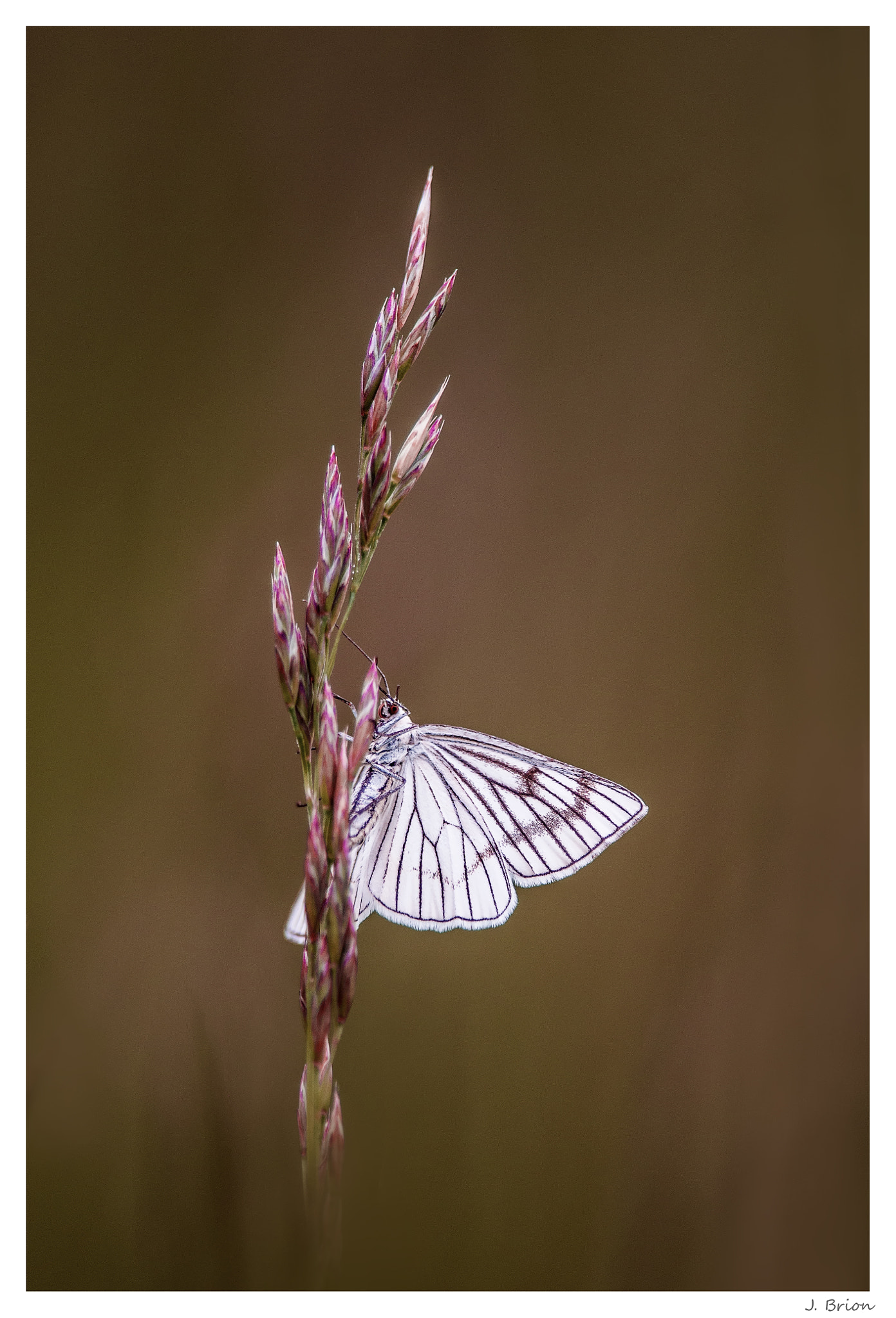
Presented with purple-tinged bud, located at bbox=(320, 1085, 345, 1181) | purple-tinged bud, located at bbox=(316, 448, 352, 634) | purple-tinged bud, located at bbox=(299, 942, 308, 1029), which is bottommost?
purple-tinged bud, located at bbox=(320, 1085, 345, 1181)

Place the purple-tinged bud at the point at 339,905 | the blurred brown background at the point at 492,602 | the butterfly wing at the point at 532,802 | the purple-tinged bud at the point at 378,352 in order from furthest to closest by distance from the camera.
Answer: the blurred brown background at the point at 492,602 < the butterfly wing at the point at 532,802 < the purple-tinged bud at the point at 378,352 < the purple-tinged bud at the point at 339,905

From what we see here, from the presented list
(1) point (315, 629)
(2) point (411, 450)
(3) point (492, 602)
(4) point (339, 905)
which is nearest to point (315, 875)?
(4) point (339, 905)

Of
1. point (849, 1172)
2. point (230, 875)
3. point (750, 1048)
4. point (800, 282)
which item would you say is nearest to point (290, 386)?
point (230, 875)

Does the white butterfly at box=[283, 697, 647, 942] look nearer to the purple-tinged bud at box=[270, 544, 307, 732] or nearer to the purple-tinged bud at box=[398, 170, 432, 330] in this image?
the purple-tinged bud at box=[270, 544, 307, 732]

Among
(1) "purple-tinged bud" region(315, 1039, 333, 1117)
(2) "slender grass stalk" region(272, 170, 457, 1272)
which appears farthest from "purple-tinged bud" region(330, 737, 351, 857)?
(1) "purple-tinged bud" region(315, 1039, 333, 1117)

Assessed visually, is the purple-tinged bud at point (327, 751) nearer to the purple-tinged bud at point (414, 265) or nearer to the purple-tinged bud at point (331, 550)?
the purple-tinged bud at point (331, 550)

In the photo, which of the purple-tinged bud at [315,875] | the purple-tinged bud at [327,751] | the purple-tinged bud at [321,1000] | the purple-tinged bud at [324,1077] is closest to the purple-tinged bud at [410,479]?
the purple-tinged bud at [327,751]

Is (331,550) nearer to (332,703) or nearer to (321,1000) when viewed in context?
(332,703)
